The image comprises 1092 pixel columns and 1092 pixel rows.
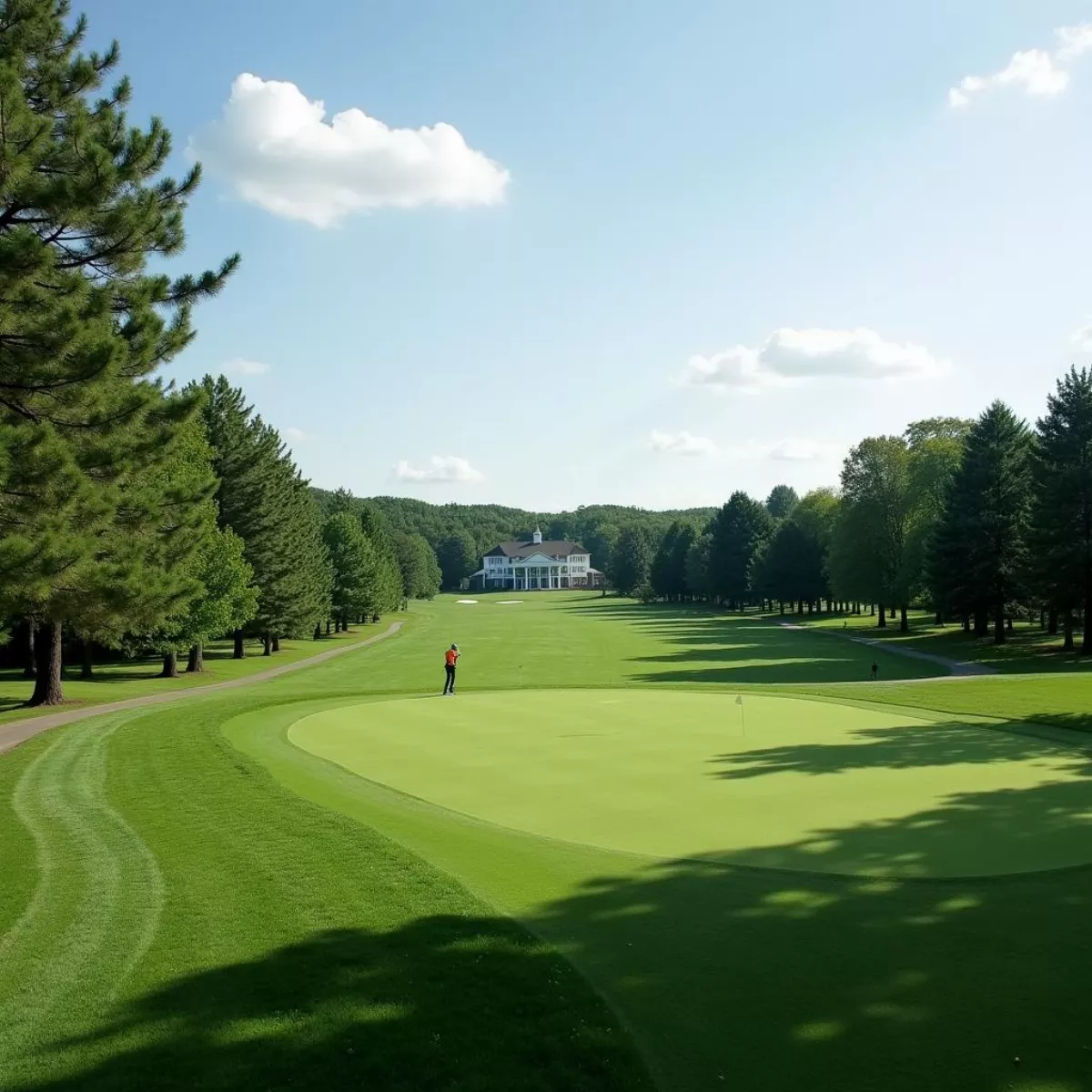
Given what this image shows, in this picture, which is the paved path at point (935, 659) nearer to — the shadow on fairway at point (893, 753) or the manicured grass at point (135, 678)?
the shadow on fairway at point (893, 753)

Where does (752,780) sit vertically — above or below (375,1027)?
below

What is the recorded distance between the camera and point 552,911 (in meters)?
8.65

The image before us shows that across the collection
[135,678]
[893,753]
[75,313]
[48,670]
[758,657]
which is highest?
[75,313]

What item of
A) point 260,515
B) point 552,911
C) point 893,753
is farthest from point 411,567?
point 552,911

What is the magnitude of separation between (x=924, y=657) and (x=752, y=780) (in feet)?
136

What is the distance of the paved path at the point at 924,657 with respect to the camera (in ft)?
138

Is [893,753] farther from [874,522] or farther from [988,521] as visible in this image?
[874,522]

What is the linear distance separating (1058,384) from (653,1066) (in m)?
50.7

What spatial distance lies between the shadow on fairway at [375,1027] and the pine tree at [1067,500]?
45.3 meters

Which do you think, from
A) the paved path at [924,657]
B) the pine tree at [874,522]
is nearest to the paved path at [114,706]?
the paved path at [924,657]

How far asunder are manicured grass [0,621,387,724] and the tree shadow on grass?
24189 millimetres

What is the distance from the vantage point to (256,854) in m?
10.9

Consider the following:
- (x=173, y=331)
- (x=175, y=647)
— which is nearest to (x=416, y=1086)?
(x=173, y=331)

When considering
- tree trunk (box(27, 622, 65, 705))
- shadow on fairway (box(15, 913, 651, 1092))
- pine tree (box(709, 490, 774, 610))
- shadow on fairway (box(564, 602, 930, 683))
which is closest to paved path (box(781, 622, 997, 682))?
shadow on fairway (box(564, 602, 930, 683))
